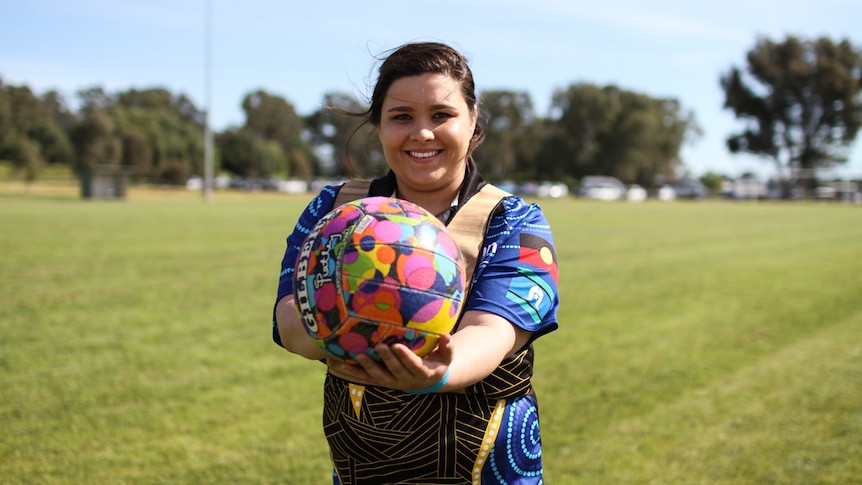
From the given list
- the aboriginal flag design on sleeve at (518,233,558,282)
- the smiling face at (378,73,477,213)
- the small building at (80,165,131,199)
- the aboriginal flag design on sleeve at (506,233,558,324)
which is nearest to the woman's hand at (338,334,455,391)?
the aboriginal flag design on sleeve at (506,233,558,324)

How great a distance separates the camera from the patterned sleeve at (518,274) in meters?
2.17

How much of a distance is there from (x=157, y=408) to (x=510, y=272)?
14.6 ft

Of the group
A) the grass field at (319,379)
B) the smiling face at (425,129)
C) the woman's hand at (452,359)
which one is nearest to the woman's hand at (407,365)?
the woman's hand at (452,359)

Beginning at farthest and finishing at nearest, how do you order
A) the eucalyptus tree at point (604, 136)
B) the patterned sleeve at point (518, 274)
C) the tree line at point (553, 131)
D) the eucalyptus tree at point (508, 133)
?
the eucalyptus tree at point (508, 133) < the eucalyptus tree at point (604, 136) < the tree line at point (553, 131) < the patterned sleeve at point (518, 274)

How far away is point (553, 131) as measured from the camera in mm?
96938

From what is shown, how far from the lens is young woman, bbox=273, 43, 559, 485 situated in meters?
2.20

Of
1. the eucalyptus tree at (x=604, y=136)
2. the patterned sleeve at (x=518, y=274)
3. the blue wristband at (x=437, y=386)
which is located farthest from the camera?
the eucalyptus tree at (x=604, y=136)

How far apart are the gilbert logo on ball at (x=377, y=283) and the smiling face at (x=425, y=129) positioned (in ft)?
1.05

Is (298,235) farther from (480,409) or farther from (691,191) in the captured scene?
(691,191)

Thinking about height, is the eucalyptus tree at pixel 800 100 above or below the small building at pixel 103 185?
above

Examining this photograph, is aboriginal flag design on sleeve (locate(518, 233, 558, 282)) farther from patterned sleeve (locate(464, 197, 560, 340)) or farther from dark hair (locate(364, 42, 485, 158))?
dark hair (locate(364, 42, 485, 158))

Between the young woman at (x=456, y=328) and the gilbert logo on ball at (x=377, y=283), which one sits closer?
the gilbert logo on ball at (x=377, y=283)

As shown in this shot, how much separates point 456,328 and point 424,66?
830 millimetres

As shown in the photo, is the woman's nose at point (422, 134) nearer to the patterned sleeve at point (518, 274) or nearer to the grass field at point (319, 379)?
the patterned sleeve at point (518, 274)
